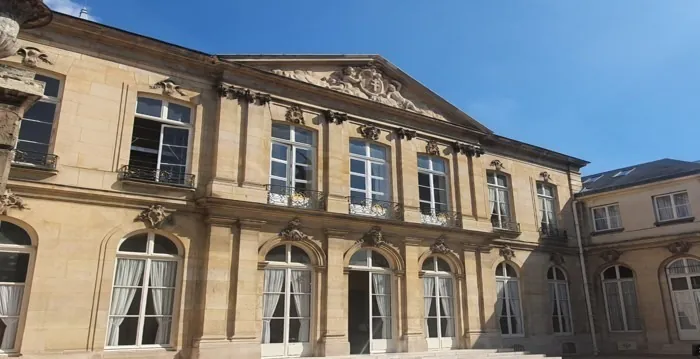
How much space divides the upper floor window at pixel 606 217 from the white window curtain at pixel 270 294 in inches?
471

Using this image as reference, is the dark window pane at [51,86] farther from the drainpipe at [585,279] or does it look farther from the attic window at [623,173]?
the attic window at [623,173]

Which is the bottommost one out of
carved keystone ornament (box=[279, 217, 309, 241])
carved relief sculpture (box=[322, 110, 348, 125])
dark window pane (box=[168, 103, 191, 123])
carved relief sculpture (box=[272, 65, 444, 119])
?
carved keystone ornament (box=[279, 217, 309, 241])

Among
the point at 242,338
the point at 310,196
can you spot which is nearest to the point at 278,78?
the point at 310,196

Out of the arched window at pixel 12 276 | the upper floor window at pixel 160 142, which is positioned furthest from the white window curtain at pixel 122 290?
the upper floor window at pixel 160 142

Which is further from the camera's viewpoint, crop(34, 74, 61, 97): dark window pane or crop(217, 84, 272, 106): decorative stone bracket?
crop(217, 84, 272, 106): decorative stone bracket

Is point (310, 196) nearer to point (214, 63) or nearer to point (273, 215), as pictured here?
point (273, 215)

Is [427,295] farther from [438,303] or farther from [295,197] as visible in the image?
[295,197]

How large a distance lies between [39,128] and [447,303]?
10208mm

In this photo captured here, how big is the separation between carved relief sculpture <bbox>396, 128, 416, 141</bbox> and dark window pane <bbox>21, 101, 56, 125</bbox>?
8.19 m

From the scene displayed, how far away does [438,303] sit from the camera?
13.2 meters

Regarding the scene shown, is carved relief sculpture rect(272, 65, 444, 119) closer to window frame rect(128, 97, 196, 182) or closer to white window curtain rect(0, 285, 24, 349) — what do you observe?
window frame rect(128, 97, 196, 182)

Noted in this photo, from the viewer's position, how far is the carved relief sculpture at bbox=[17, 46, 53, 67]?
9438mm

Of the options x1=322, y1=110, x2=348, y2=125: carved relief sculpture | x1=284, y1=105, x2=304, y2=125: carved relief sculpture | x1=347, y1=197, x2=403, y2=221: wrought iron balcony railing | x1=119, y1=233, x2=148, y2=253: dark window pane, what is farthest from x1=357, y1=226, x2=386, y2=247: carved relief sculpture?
x1=119, y1=233, x2=148, y2=253: dark window pane

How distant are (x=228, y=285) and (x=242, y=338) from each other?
1.08m
